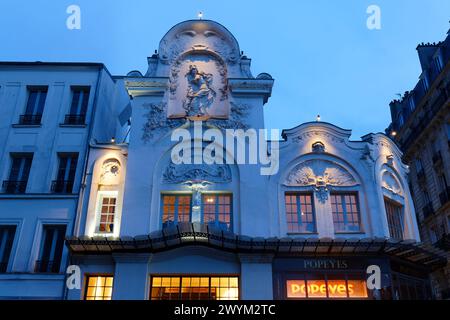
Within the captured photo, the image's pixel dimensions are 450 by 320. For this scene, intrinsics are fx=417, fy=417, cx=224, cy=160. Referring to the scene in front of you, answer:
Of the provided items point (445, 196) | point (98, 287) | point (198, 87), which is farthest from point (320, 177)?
point (445, 196)

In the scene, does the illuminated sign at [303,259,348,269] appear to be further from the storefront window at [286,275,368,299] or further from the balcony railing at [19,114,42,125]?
the balcony railing at [19,114,42,125]

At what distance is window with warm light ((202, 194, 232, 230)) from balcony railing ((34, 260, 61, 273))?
6.03m

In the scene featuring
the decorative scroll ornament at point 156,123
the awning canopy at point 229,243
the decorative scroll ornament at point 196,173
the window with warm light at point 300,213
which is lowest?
the awning canopy at point 229,243

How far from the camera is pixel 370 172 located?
18.0 metres

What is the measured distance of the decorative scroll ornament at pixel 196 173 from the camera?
1756 cm

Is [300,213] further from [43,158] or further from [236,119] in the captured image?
[43,158]

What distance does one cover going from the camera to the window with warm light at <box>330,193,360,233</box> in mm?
17234

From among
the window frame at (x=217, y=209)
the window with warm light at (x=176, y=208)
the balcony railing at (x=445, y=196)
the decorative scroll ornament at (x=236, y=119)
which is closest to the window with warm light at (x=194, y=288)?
the window frame at (x=217, y=209)

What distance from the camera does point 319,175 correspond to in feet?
59.0

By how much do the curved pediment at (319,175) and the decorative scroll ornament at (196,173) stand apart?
270 centimetres

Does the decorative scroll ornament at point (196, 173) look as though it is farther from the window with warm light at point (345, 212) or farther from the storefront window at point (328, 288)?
the storefront window at point (328, 288)

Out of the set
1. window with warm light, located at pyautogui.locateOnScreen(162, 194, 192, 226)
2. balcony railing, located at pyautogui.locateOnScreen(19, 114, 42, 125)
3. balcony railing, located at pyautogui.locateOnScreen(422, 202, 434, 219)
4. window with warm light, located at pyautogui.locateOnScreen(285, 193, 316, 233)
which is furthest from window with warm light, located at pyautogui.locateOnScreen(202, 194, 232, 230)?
balcony railing, located at pyautogui.locateOnScreen(422, 202, 434, 219)
